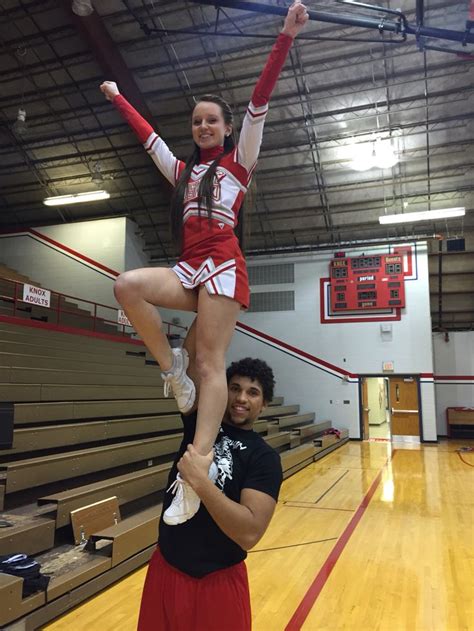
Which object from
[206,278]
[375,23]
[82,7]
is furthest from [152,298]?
[82,7]

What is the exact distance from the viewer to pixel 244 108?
9.30 m

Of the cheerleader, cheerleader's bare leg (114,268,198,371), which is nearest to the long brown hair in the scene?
the cheerleader

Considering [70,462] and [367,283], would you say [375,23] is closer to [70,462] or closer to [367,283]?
[70,462]

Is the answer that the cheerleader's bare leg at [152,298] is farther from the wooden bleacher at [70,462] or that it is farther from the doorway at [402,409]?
the doorway at [402,409]

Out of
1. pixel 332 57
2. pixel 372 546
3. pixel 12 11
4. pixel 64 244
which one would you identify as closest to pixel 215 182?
pixel 372 546

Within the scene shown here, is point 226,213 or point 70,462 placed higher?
point 226,213

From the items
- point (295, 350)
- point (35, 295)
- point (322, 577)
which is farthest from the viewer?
point (295, 350)

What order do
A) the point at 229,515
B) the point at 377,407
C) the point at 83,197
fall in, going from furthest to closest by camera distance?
the point at 377,407 → the point at 83,197 → the point at 229,515

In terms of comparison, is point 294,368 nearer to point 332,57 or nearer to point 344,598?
point 332,57

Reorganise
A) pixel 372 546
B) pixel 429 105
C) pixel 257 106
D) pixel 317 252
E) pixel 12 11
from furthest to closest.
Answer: pixel 317 252
pixel 429 105
pixel 12 11
pixel 372 546
pixel 257 106

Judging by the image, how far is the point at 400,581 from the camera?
3412mm

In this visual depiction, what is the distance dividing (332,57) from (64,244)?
7.43 metres

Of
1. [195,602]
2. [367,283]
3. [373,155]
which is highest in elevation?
[373,155]

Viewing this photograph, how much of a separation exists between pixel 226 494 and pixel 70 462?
10.8 ft
